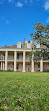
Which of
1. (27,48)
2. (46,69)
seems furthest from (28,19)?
(46,69)

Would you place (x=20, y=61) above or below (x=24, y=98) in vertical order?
above

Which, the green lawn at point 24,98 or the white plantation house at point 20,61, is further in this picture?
the white plantation house at point 20,61

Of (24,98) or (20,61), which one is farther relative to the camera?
(20,61)

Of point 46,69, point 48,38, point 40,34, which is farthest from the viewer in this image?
point 46,69

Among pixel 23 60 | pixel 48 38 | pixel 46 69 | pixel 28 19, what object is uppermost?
pixel 28 19

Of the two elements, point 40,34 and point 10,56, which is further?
point 10,56

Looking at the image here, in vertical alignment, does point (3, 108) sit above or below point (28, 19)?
below

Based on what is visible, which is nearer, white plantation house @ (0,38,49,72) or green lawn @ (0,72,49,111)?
green lawn @ (0,72,49,111)

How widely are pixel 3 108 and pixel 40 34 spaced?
21.8m

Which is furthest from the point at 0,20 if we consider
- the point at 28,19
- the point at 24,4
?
the point at 24,4

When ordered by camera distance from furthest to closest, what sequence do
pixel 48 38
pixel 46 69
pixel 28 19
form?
pixel 46 69 < pixel 28 19 < pixel 48 38

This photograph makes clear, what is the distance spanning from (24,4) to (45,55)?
11.6 meters

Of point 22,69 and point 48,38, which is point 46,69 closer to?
point 22,69

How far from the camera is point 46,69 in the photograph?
42406mm
